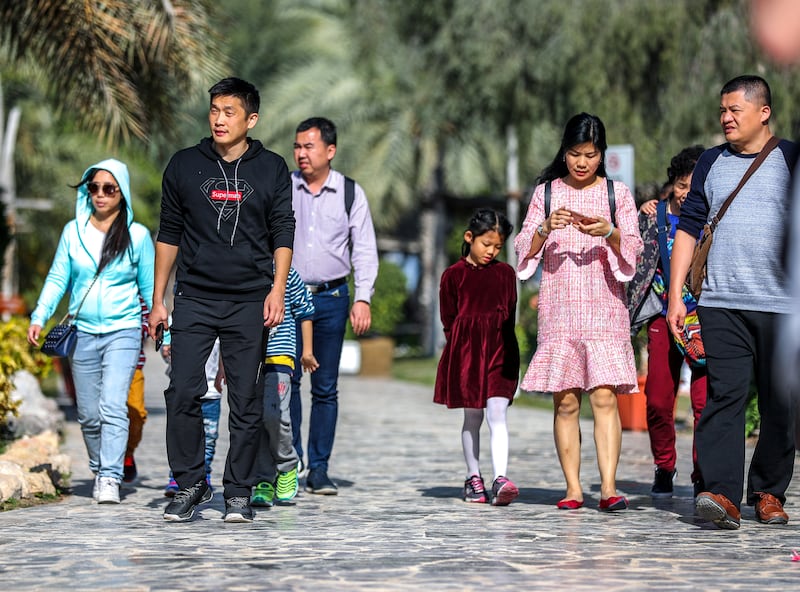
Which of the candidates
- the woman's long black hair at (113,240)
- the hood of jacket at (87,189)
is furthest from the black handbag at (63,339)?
the hood of jacket at (87,189)

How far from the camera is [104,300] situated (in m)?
8.50

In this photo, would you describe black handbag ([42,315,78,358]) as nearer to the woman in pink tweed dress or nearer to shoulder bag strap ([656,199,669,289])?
the woman in pink tweed dress

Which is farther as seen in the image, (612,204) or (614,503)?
(612,204)

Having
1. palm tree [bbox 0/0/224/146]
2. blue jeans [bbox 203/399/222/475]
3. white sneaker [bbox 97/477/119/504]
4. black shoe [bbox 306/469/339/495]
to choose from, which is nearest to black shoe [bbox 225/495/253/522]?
blue jeans [bbox 203/399/222/475]

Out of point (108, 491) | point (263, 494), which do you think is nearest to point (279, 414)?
point (263, 494)

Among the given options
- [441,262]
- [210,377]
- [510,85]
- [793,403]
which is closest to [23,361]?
[210,377]

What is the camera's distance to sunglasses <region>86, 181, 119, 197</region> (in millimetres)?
8594

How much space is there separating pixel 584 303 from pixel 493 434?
38.2 inches

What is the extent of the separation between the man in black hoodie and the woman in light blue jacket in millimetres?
932

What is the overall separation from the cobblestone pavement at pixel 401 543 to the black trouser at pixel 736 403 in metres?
0.27

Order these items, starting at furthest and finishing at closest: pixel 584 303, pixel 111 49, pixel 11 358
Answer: pixel 111 49 < pixel 11 358 < pixel 584 303

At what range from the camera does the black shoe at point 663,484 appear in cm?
861

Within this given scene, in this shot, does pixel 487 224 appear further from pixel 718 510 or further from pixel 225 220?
pixel 718 510

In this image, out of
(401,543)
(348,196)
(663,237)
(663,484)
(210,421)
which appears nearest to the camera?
(401,543)
